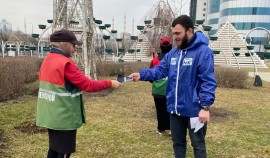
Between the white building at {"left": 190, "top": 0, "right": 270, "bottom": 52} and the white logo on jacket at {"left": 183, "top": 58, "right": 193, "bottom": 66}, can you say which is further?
the white building at {"left": 190, "top": 0, "right": 270, "bottom": 52}

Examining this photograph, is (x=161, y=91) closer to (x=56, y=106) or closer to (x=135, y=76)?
Answer: (x=135, y=76)

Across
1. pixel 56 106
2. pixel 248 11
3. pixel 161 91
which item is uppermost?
pixel 248 11

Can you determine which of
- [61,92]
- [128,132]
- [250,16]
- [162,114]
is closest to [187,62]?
[61,92]

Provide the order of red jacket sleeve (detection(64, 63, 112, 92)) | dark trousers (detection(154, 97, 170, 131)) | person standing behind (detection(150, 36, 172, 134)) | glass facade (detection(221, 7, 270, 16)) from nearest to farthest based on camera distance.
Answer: red jacket sleeve (detection(64, 63, 112, 92)), person standing behind (detection(150, 36, 172, 134)), dark trousers (detection(154, 97, 170, 131)), glass facade (detection(221, 7, 270, 16))

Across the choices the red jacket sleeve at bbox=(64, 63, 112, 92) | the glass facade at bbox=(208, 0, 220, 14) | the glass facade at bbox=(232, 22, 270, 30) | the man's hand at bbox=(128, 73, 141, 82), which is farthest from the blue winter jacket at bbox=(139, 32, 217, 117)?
the glass facade at bbox=(208, 0, 220, 14)

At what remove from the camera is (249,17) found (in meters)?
64.8

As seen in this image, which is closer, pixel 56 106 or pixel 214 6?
pixel 56 106

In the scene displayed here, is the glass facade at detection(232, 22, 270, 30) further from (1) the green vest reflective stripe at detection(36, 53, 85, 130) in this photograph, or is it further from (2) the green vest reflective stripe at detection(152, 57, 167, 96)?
(1) the green vest reflective stripe at detection(36, 53, 85, 130)

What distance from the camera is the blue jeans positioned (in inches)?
117

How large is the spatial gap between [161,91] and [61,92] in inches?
98.0

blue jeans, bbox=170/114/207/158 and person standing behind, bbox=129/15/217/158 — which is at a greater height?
person standing behind, bbox=129/15/217/158

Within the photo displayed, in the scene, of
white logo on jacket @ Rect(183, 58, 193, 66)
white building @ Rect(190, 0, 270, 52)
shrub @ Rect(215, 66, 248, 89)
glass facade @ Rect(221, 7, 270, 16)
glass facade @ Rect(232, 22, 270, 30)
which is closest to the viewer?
white logo on jacket @ Rect(183, 58, 193, 66)

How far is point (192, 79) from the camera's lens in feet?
9.64

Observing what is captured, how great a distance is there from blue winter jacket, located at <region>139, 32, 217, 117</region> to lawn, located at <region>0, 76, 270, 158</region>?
1.56 meters
